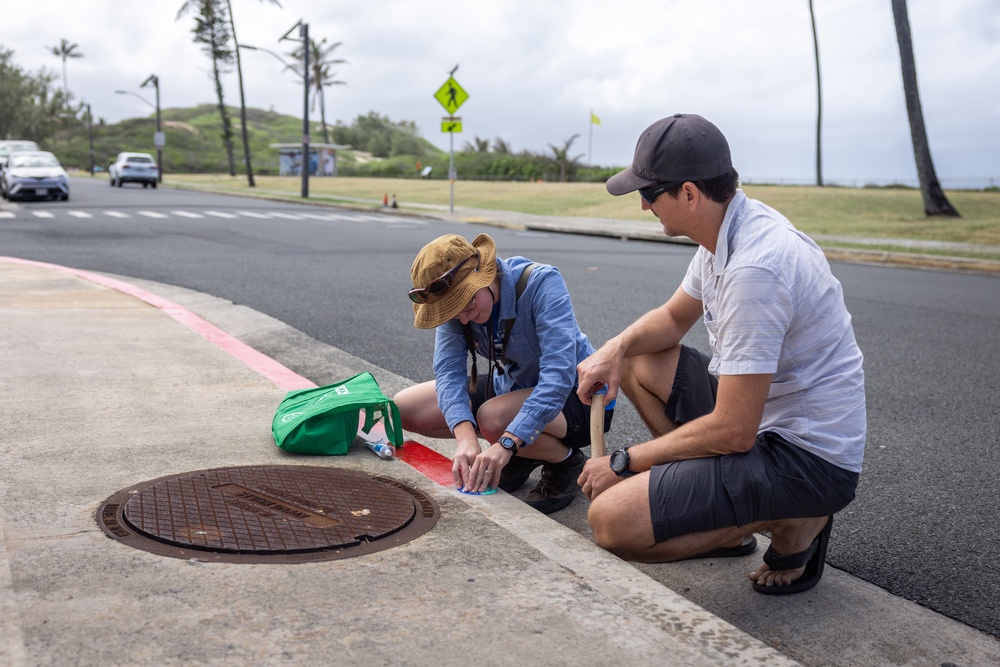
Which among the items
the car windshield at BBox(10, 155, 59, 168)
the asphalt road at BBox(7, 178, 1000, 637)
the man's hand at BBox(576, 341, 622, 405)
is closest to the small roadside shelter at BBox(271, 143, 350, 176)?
the car windshield at BBox(10, 155, 59, 168)

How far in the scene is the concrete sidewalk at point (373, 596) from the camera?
2277 millimetres

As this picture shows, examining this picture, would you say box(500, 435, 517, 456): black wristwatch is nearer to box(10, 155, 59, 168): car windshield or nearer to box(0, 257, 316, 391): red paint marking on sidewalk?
box(0, 257, 316, 391): red paint marking on sidewalk

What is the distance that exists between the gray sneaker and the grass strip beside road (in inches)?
521

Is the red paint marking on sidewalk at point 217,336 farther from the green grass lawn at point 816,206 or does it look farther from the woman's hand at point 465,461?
the green grass lawn at point 816,206

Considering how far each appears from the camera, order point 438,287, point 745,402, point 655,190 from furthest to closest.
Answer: point 438,287, point 655,190, point 745,402

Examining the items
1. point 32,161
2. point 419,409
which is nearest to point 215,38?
point 32,161

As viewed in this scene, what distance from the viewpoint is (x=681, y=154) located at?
2740 millimetres

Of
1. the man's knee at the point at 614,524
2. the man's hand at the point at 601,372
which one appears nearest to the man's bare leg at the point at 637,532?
the man's knee at the point at 614,524

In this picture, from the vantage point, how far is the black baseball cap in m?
2.74

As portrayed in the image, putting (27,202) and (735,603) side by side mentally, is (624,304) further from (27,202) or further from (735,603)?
(27,202)

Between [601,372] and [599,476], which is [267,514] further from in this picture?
[601,372]

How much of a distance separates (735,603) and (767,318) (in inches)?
39.0

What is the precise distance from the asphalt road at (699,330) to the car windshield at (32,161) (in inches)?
200

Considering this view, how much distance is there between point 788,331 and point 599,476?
2.54ft
